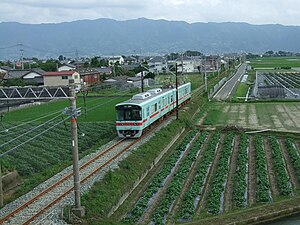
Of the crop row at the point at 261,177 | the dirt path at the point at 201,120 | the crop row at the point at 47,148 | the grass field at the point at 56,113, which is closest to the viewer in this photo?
the crop row at the point at 261,177

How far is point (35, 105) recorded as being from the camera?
43.4 meters

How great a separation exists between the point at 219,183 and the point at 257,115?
65.5 feet

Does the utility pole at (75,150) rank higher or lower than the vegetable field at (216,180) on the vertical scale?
higher

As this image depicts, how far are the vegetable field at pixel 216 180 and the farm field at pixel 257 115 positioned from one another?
219 inches

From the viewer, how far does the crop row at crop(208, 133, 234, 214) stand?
536 inches

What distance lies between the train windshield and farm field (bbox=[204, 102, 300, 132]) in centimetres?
974

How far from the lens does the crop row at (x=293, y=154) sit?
719 inches

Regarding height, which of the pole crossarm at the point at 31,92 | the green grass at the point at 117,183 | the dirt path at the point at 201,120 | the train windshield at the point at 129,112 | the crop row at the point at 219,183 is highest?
the pole crossarm at the point at 31,92

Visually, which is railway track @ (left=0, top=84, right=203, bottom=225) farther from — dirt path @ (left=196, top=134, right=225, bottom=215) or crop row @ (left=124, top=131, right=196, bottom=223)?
dirt path @ (left=196, top=134, right=225, bottom=215)

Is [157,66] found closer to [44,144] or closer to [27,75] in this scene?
[27,75]

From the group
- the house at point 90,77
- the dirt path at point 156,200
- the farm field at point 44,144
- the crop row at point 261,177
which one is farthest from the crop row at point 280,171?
the house at point 90,77

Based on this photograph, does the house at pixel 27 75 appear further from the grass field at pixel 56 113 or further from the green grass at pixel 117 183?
the green grass at pixel 117 183

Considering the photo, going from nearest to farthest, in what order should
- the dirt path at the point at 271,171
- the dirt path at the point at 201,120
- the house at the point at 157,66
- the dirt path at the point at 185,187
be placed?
the dirt path at the point at 185,187 < the dirt path at the point at 271,171 < the dirt path at the point at 201,120 < the house at the point at 157,66

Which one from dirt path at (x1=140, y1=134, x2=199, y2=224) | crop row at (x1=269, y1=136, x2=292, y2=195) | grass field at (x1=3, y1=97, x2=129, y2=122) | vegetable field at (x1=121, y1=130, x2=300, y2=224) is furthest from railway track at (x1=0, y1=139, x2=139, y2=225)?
grass field at (x1=3, y1=97, x2=129, y2=122)
